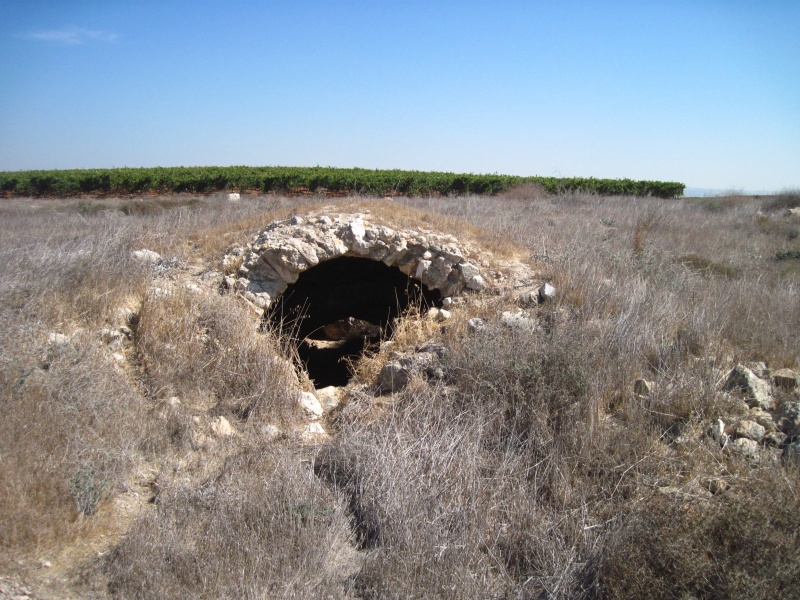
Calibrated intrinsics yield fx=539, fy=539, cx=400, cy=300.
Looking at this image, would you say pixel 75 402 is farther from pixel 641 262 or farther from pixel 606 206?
pixel 606 206

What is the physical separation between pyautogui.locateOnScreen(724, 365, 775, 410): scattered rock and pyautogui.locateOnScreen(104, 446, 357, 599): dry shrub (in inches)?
133

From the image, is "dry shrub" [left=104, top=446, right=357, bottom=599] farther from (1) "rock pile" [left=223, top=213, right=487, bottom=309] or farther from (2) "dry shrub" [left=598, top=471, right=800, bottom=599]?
(1) "rock pile" [left=223, top=213, right=487, bottom=309]

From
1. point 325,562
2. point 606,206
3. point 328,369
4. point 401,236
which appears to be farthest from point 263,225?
point 606,206

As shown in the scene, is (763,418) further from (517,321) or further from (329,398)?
(329,398)

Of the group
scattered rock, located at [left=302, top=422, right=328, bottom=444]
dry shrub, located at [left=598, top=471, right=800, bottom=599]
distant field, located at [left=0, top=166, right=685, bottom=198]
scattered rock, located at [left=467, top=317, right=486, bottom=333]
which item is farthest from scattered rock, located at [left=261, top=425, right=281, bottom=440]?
distant field, located at [left=0, top=166, right=685, bottom=198]

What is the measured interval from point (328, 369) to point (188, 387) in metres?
5.75

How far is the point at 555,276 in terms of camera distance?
6.77 m

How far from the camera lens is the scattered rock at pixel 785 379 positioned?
453 cm

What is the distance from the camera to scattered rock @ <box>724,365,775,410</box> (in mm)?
4387

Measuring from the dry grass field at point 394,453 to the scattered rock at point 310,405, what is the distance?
135 millimetres

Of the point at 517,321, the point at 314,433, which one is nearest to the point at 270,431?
the point at 314,433

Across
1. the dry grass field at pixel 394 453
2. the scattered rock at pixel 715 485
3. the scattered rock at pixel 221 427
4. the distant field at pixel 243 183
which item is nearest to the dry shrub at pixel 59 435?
the dry grass field at pixel 394 453

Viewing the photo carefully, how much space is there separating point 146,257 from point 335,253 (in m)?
2.49

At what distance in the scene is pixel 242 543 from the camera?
133 inches
